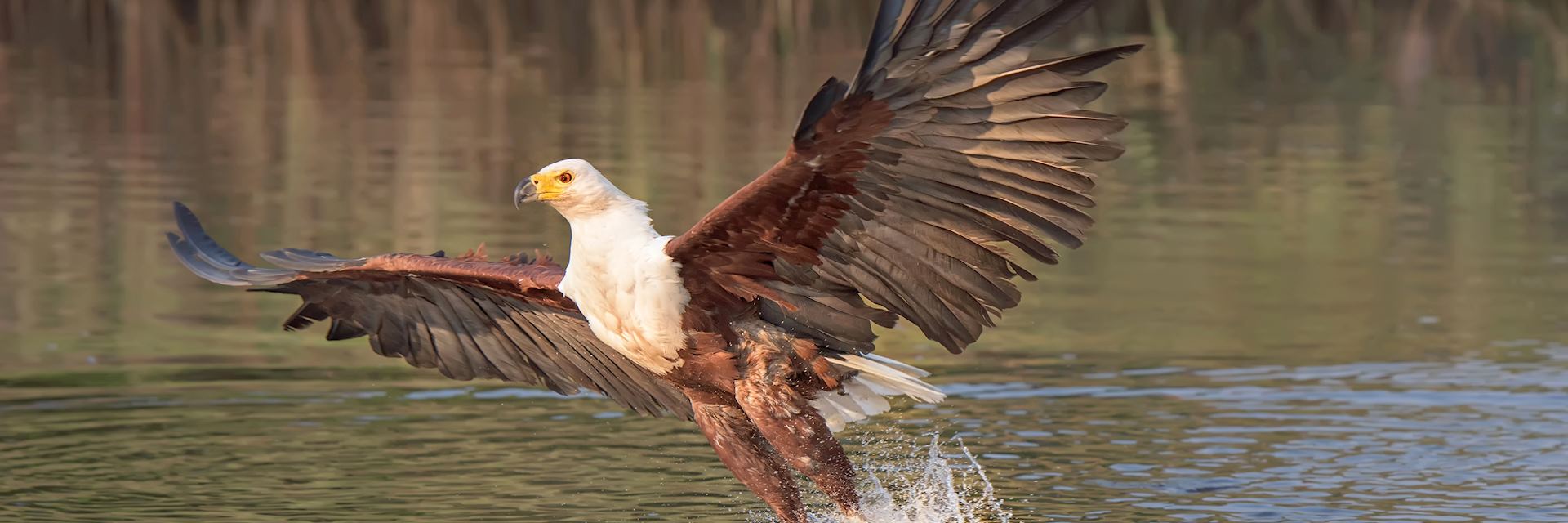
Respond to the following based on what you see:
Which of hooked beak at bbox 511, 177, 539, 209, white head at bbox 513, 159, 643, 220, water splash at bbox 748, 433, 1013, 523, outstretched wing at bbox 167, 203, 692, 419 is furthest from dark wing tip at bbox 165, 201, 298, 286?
water splash at bbox 748, 433, 1013, 523

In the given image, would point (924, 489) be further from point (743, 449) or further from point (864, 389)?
point (743, 449)

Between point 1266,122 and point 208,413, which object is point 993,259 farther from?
point 1266,122

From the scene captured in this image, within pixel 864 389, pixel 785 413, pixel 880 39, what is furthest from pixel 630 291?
pixel 880 39

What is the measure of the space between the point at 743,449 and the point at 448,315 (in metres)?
1.22

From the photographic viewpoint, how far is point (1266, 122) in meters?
19.4

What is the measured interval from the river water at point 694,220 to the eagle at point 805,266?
404 millimetres

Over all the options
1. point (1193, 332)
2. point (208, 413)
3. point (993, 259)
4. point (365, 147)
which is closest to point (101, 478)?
point (208, 413)

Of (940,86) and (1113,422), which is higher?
(940,86)

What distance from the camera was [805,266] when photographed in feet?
20.5

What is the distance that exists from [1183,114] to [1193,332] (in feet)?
33.2

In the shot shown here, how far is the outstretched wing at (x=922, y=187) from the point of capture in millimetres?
5465

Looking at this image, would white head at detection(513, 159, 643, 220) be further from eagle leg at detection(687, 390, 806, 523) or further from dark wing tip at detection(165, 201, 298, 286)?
dark wing tip at detection(165, 201, 298, 286)

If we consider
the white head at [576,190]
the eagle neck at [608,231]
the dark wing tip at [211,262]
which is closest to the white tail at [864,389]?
the eagle neck at [608,231]

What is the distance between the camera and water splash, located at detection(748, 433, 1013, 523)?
683 centimetres
